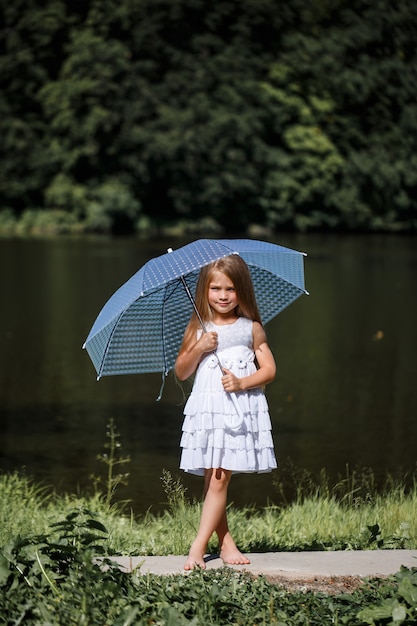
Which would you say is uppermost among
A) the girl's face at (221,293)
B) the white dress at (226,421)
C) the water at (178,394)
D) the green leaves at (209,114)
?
the green leaves at (209,114)

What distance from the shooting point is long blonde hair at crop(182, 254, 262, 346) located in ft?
14.0

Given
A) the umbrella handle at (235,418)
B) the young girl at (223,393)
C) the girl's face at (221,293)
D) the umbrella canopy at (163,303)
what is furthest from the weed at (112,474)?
the girl's face at (221,293)

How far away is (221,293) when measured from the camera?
13.9ft

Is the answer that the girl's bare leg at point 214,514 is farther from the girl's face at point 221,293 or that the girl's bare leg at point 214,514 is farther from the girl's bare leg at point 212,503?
the girl's face at point 221,293

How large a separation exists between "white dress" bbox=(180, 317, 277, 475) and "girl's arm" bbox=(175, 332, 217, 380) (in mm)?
38

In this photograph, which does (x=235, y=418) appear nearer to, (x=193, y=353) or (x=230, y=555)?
(x=193, y=353)

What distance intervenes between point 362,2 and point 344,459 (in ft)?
186

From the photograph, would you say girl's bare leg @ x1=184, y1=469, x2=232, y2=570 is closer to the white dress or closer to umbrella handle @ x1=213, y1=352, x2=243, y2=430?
the white dress

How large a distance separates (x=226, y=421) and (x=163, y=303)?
750 millimetres

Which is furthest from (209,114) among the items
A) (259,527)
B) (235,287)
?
(235,287)

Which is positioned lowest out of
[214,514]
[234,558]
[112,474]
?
[112,474]

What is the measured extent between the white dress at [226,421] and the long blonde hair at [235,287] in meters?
0.09

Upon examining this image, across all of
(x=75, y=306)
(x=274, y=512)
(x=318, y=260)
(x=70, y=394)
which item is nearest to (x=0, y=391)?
(x=70, y=394)

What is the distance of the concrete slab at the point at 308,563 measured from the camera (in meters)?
3.97
